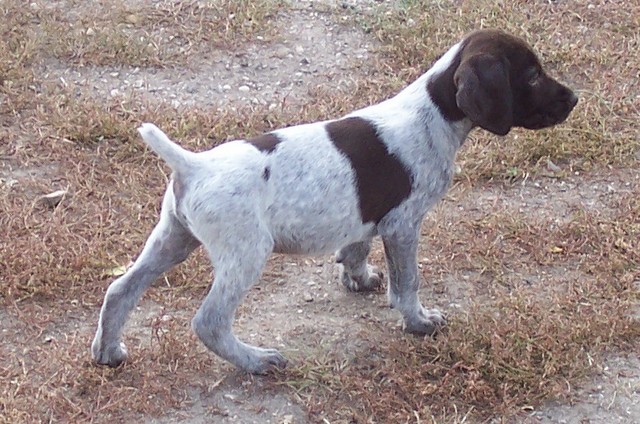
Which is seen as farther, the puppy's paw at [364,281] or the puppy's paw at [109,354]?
the puppy's paw at [364,281]

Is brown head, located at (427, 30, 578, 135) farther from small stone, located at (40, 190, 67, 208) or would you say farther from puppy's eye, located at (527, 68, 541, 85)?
small stone, located at (40, 190, 67, 208)

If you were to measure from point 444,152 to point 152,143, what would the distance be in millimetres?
1145

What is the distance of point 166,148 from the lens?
12.7ft

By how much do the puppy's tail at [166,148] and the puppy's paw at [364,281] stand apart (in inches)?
44.5

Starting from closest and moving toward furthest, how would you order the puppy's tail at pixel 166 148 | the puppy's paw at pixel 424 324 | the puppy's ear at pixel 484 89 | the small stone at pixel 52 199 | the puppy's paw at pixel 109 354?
the puppy's tail at pixel 166 148, the puppy's ear at pixel 484 89, the puppy's paw at pixel 109 354, the puppy's paw at pixel 424 324, the small stone at pixel 52 199

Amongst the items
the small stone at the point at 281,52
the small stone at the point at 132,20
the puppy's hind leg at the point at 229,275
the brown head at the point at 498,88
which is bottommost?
the small stone at the point at 281,52

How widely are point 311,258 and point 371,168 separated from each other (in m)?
1.04

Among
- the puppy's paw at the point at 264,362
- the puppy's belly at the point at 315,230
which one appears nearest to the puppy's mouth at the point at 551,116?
the puppy's belly at the point at 315,230

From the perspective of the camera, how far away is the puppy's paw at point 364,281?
187 inches

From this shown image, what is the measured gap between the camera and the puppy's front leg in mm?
4262

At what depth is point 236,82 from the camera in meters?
6.49

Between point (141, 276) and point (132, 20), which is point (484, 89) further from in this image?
point (132, 20)

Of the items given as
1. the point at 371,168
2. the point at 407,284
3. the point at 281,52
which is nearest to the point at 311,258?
the point at 407,284

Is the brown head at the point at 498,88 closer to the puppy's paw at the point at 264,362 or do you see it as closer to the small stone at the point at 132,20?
the puppy's paw at the point at 264,362
